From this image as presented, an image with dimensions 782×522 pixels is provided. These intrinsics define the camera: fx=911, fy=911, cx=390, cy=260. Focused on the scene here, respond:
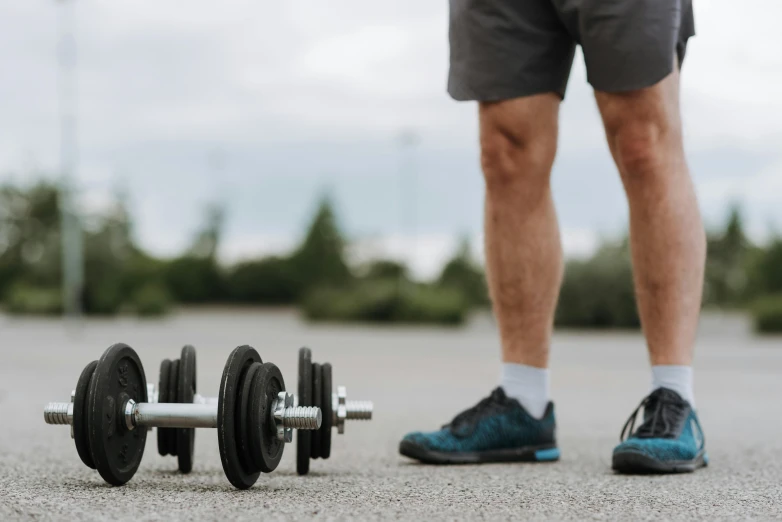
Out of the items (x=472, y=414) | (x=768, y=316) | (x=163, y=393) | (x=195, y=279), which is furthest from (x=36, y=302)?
(x=163, y=393)

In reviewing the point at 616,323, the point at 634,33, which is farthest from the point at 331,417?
the point at 616,323

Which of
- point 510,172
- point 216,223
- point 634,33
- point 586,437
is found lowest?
point 586,437

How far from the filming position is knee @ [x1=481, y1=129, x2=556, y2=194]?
2.57m

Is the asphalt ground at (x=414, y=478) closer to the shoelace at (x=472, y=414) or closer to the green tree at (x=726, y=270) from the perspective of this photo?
the shoelace at (x=472, y=414)

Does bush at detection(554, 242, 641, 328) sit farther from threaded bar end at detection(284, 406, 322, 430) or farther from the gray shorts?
threaded bar end at detection(284, 406, 322, 430)

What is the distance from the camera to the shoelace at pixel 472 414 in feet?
8.27

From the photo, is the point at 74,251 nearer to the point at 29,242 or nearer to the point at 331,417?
the point at 29,242

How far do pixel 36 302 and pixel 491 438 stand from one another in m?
27.7

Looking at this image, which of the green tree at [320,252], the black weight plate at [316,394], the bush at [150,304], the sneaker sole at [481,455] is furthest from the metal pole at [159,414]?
the green tree at [320,252]

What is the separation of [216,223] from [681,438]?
38.5 metres

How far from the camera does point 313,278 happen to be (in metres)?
33.1

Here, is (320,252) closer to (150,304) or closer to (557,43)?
(150,304)

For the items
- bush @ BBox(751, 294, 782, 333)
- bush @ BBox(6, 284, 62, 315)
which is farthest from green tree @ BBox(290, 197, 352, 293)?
bush @ BBox(751, 294, 782, 333)

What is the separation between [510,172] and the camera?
2.59 metres
